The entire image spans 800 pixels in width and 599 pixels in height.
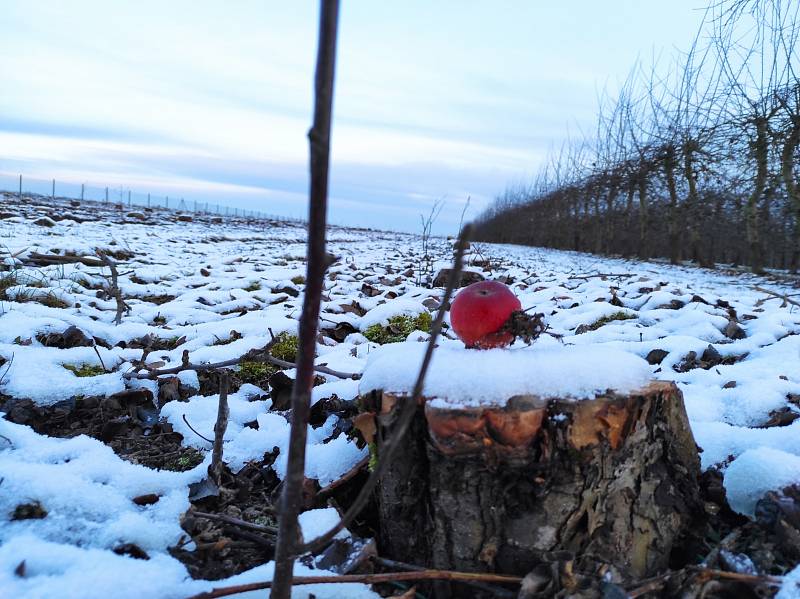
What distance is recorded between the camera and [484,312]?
4.75ft

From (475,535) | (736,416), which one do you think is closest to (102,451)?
(475,535)

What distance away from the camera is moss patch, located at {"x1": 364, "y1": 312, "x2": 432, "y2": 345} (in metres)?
3.34

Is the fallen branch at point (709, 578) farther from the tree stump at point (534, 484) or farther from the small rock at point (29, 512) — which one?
the small rock at point (29, 512)

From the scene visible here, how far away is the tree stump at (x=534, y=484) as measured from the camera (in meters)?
1.15

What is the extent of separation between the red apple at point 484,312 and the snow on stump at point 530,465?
0.13m

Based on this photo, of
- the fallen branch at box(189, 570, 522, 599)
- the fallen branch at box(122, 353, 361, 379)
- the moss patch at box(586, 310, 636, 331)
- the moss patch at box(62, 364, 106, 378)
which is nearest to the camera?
the fallen branch at box(189, 570, 522, 599)

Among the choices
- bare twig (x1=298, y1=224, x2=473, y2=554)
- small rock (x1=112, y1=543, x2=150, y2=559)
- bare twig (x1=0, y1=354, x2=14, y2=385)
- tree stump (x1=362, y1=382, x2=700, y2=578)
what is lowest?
small rock (x1=112, y1=543, x2=150, y2=559)

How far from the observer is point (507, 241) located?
42.8 metres

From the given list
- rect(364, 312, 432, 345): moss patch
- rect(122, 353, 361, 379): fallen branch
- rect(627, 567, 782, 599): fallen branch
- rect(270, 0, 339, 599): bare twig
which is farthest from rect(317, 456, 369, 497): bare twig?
rect(364, 312, 432, 345): moss patch

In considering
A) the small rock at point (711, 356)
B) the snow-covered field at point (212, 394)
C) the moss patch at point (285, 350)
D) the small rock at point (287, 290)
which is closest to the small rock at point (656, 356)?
the snow-covered field at point (212, 394)

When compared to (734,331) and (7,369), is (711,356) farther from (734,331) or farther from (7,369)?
(7,369)

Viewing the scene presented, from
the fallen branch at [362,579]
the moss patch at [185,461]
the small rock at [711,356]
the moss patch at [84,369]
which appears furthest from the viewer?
the small rock at [711,356]

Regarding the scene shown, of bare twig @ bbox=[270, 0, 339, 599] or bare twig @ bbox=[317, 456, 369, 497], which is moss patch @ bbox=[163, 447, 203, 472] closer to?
bare twig @ bbox=[317, 456, 369, 497]

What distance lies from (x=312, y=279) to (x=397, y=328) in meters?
2.78
